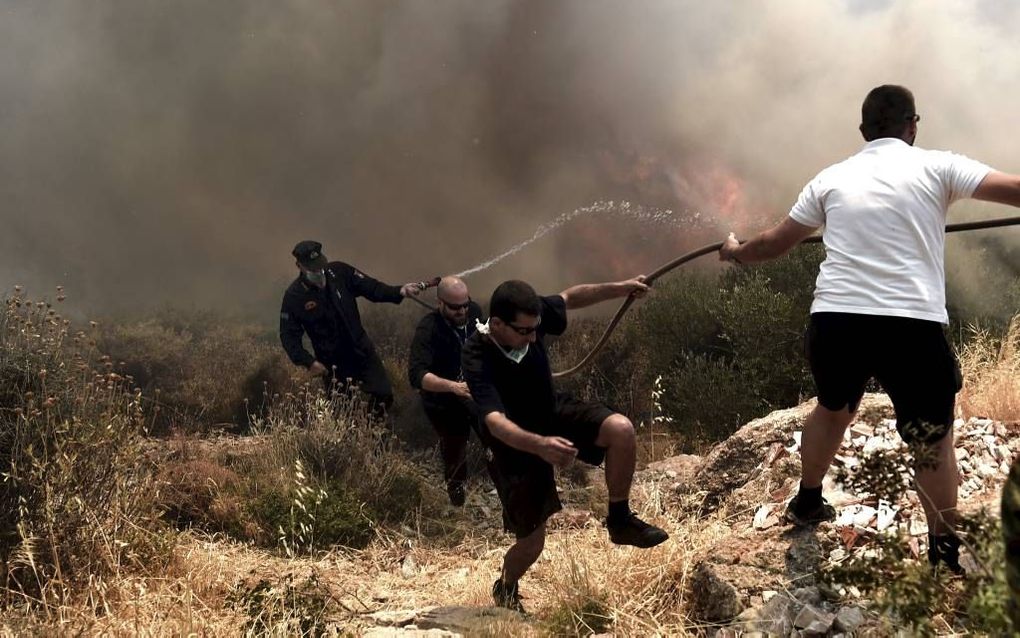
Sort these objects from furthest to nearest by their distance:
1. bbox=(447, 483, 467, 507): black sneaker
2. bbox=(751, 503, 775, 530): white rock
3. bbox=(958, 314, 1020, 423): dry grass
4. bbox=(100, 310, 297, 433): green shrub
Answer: bbox=(100, 310, 297, 433): green shrub → bbox=(447, 483, 467, 507): black sneaker → bbox=(958, 314, 1020, 423): dry grass → bbox=(751, 503, 775, 530): white rock

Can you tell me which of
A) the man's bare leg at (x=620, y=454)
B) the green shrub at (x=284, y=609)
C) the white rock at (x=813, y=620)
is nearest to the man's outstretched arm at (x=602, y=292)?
the man's bare leg at (x=620, y=454)

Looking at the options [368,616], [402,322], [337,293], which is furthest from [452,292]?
[402,322]

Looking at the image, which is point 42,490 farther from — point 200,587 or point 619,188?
point 619,188

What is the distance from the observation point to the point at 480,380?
3.94m

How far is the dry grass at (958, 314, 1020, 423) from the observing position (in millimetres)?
5039

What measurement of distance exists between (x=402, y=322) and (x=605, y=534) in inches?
283

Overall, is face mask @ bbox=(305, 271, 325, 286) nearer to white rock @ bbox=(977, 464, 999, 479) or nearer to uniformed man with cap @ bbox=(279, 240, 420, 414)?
uniformed man with cap @ bbox=(279, 240, 420, 414)

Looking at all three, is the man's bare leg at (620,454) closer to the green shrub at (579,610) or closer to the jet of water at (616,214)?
the green shrub at (579,610)

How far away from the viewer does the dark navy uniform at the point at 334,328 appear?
25.6 ft

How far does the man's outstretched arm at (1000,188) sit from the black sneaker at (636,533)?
71.4 inches

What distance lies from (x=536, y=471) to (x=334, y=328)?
4.14 m

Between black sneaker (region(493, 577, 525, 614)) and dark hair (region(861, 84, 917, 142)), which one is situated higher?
dark hair (region(861, 84, 917, 142))

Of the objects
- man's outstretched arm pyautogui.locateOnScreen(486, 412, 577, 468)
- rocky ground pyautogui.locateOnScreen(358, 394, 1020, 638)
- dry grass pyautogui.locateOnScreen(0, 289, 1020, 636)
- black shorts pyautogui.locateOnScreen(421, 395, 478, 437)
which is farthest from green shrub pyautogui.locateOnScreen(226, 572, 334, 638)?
black shorts pyautogui.locateOnScreen(421, 395, 478, 437)

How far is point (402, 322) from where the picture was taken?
12.2 m
